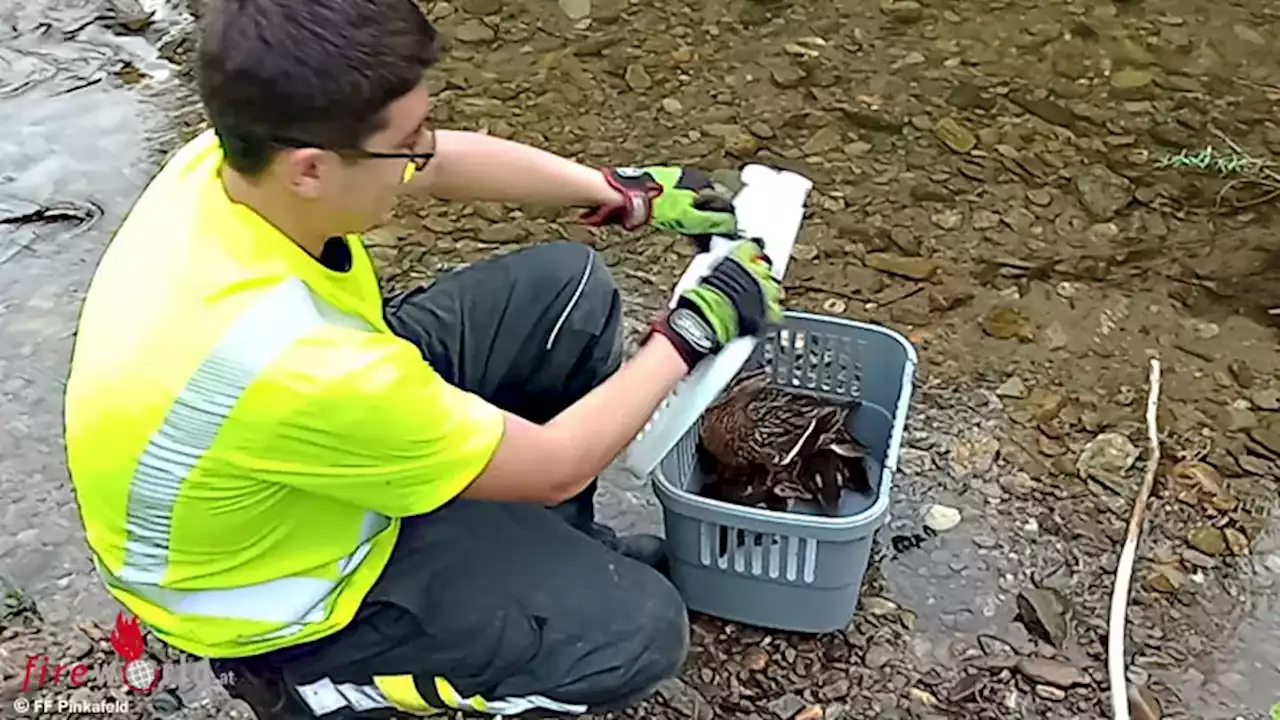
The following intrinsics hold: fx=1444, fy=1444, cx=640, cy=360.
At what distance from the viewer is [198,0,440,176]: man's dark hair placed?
1487mm

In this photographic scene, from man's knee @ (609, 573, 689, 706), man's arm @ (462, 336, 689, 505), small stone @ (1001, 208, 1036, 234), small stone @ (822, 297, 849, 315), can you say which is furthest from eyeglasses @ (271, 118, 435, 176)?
small stone @ (1001, 208, 1036, 234)

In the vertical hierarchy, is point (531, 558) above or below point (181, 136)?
above

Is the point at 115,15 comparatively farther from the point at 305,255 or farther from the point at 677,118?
the point at 305,255

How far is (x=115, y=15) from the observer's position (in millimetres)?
3910

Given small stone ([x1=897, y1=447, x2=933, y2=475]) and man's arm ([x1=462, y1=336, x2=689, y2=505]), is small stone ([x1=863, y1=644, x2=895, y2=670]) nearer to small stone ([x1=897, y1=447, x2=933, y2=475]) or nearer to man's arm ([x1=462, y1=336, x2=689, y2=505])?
small stone ([x1=897, y1=447, x2=933, y2=475])

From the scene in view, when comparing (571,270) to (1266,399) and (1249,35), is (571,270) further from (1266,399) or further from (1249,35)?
(1249,35)

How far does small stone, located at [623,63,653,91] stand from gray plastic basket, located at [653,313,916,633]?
131cm

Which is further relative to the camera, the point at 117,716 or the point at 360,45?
the point at 117,716

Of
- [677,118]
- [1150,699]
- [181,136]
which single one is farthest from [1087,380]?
[181,136]

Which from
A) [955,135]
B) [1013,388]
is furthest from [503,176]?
[955,135]

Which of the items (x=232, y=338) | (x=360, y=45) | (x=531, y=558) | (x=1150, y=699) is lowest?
(x=1150, y=699)

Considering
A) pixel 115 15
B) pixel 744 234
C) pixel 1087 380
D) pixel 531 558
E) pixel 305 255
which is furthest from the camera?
pixel 115 15

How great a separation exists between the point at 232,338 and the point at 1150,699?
1477 mm

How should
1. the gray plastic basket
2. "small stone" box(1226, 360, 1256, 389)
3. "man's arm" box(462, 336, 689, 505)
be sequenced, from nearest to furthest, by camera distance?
1. "man's arm" box(462, 336, 689, 505)
2. the gray plastic basket
3. "small stone" box(1226, 360, 1256, 389)
